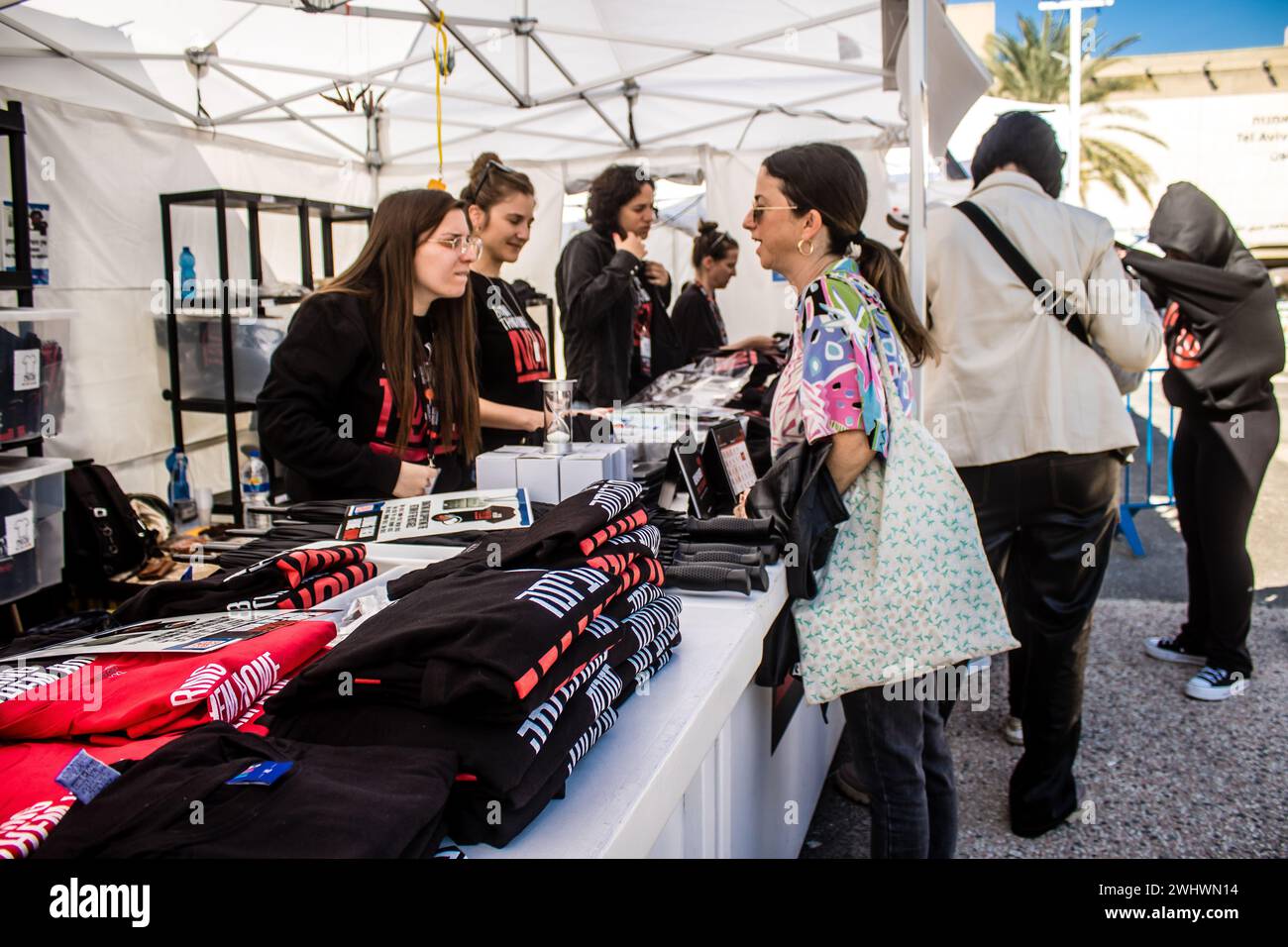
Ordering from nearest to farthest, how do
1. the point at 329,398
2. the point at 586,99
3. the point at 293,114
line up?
the point at 329,398 < the point at 293,114 < the point at 586,99

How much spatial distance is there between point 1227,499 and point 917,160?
2.11 metres

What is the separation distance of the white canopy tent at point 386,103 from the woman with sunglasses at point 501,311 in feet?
4.91

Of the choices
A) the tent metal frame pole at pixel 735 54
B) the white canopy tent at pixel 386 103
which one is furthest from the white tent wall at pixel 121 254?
the tent metal frame pole at pixel 735 54

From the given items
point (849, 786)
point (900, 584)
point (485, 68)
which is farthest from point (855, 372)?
point (485, 68)

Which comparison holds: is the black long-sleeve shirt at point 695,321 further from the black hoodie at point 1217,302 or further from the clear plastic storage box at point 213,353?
the clear plastic storage box at point 213,353

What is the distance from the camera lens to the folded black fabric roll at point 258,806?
763mm

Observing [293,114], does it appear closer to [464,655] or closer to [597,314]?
[597,314]

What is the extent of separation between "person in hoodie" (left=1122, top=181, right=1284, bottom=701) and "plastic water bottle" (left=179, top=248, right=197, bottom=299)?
5.24 m

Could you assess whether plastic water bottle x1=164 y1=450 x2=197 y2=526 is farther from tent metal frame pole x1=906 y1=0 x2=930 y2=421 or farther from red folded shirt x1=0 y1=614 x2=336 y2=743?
red folded shirt x1=0 y1=614 x2=336 y2=743

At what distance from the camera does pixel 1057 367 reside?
270 centimetres

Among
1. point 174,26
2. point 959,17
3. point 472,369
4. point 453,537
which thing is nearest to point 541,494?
point 453,537

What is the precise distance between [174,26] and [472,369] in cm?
419

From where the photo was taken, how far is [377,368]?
2.49 meters
